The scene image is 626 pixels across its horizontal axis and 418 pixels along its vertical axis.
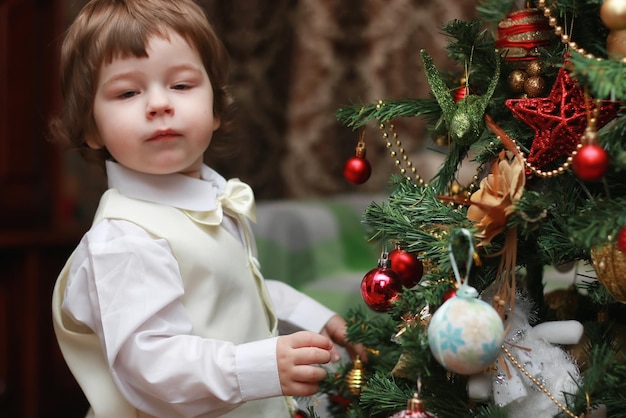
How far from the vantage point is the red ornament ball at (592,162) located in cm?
69

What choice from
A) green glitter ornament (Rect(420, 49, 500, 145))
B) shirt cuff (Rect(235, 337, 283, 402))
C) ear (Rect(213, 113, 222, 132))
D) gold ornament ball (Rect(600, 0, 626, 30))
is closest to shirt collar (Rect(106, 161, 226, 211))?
ear (Rect(213, 113, 222, 132))

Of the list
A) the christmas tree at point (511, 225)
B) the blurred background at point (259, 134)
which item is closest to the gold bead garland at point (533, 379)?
the christmas tree at point (511, 225)

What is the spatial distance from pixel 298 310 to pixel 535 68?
1.64 ft

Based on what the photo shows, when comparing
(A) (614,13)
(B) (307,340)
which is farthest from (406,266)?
(A) (614,13)

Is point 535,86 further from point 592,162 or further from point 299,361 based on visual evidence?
point 299,361

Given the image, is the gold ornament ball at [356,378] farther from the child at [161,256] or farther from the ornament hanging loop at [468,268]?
the ornament hanging loop at [468,268]

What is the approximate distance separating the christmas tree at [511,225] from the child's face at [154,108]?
20 cm

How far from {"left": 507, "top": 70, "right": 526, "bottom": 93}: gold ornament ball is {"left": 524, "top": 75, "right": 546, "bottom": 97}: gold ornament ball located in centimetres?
1

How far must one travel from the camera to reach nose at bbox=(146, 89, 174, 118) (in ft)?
3.10

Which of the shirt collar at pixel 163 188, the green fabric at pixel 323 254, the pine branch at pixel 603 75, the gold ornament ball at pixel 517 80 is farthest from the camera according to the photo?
the green fabric at pixel 323 254

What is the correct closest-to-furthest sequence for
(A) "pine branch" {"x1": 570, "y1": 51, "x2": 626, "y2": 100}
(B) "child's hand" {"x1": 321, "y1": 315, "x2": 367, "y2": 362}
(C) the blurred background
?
(A) "pine branch" {"x1": 570, "y1": 51, "x2": 626, "y2": 100} → (B) "child's hand" {"x1": 321, "y1": 315, "x2": 367, "y2": 362} → (C) the blurred background

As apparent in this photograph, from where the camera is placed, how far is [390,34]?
2326 mm

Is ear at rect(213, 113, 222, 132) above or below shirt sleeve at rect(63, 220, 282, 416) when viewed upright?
above

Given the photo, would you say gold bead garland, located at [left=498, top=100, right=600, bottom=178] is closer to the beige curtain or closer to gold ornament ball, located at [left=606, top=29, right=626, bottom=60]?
gold ornament ball, located at [left=606, top=29, right=626, bottom=60]
